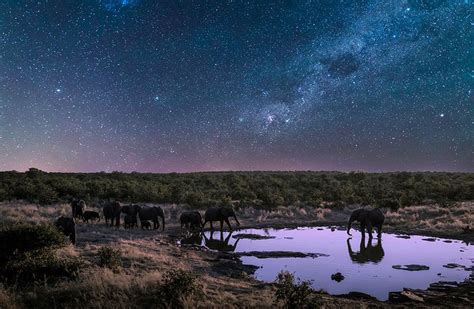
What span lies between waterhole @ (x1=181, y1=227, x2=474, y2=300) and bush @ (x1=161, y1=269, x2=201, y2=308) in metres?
5.56

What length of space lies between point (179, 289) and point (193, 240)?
15.4 m

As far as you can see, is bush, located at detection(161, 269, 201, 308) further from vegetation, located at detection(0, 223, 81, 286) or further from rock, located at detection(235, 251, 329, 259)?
rock, located at detection(235, 251, 329, 259)

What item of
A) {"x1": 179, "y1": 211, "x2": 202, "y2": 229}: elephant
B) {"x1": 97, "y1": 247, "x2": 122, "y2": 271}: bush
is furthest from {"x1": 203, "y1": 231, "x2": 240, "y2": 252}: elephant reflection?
{"x1": 97, "y1": 247, "x2": 122, "y2": 271}: bush

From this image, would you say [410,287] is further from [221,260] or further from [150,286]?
[150,286]

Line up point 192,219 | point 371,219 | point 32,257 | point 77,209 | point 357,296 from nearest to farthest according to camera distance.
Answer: point 357,296 < point 32,257 < point 371,219 < point 192,219 < point 77,209

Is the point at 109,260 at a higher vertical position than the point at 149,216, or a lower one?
lower

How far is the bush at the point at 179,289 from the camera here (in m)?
11.0

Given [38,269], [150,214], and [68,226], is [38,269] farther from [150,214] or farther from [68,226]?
[150,214]

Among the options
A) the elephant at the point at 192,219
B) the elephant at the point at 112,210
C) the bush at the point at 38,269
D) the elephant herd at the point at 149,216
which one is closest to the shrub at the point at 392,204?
the elephant herd at the point at 149,216

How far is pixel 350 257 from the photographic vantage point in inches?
848

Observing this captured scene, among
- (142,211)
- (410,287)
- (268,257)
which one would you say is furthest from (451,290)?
(142,211)

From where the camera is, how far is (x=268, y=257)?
21.3 m

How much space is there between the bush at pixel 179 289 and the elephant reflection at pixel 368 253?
37.8ft

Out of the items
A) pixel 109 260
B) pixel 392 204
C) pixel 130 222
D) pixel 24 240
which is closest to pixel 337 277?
pixel 109 260
